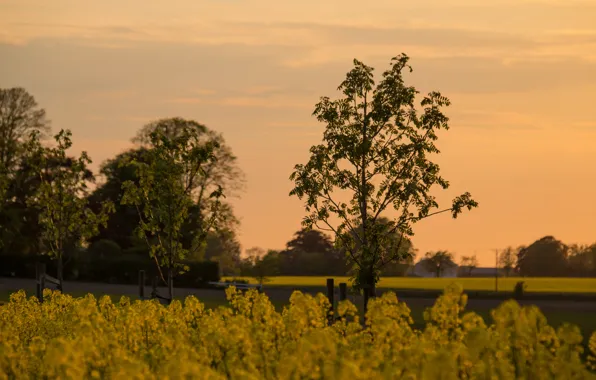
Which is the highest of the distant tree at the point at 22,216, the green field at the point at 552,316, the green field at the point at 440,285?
the distant tree at the point at 22,216

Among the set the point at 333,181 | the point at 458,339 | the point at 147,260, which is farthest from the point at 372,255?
the point at 147,260

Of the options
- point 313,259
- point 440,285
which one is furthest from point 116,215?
point 313,259

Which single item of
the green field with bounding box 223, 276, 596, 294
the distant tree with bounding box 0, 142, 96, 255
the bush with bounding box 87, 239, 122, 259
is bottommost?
the green field with bounding box 223, 276, 596, 294

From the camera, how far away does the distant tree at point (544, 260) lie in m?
154

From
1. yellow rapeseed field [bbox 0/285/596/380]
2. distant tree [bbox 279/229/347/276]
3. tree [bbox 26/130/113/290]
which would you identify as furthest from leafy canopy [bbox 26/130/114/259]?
distant tree [bbox 279/229/347/276]

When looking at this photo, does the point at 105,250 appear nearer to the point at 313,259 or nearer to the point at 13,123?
the point at 13,123

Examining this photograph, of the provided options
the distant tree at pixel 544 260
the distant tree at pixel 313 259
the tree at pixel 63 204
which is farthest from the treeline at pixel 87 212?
the distant tree at pixel 544 260

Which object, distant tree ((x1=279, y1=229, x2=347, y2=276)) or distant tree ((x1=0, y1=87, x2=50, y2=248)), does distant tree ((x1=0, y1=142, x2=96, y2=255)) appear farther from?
distant tree ((x1=279, y1=229, x2=347, y2=276))

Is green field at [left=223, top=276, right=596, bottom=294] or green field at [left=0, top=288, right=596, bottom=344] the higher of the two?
green field at [left=223, top=276, right=596, bottom=294]

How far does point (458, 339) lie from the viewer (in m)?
15.7

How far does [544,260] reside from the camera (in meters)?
155

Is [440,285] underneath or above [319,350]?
above

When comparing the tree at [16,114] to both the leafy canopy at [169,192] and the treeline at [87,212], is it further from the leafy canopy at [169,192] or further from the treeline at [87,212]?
the leafy canopy at [169,192]

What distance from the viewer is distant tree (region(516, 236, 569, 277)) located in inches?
6053
